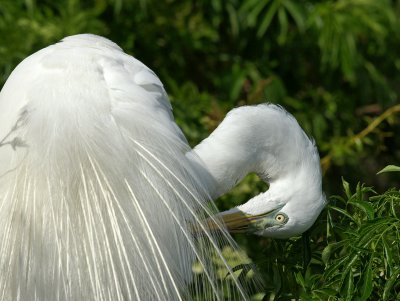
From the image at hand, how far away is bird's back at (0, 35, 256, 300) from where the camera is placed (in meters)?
2.35

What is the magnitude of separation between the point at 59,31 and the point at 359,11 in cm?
137

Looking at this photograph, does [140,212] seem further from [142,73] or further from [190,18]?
[190,18]

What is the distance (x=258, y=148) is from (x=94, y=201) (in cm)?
64

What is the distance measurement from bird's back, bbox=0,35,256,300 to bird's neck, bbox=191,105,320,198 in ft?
0.63

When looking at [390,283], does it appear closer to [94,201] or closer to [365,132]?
[94,201]

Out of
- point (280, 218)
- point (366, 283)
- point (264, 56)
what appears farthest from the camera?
point (264, 56)

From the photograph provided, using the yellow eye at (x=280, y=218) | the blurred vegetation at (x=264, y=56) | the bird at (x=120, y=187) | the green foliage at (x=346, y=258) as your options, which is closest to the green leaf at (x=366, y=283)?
the green foliage at (x=346, y=258)

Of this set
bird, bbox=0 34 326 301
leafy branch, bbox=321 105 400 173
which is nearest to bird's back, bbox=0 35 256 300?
bird, bbox=0 34 326 301

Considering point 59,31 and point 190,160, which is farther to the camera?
point 59,31

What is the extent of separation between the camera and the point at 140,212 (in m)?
2.41

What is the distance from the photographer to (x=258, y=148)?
2857 mm

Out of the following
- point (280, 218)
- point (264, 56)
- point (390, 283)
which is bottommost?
point (264, 56)

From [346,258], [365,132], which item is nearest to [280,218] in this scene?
[346,258]

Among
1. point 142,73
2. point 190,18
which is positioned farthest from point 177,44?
point 142,73
